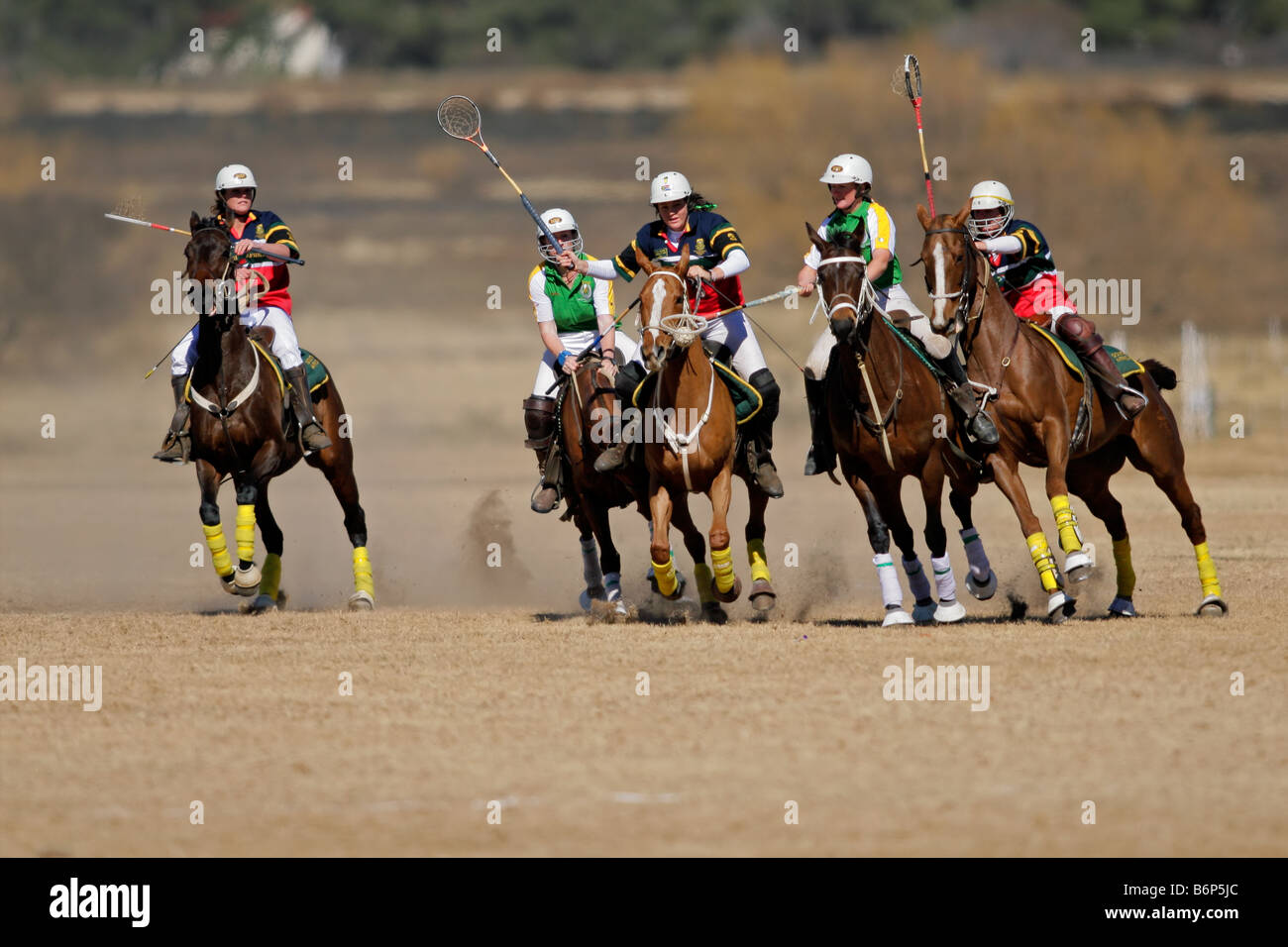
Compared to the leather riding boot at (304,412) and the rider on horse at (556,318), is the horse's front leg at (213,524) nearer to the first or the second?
the leather riding boot at (304,412)

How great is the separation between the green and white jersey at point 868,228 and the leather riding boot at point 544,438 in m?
2.40

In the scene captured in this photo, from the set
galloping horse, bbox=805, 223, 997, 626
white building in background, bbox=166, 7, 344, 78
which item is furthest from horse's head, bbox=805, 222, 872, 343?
white building in background, bbox=166, 7, 344, 78

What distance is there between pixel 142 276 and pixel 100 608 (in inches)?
804

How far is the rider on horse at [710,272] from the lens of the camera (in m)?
13.9

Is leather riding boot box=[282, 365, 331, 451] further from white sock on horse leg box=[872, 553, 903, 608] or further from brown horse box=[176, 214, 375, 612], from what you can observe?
white sock on horse leg box=[872, 553, 903, 608]

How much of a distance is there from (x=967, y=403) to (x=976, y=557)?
161 cm

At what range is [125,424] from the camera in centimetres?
3219

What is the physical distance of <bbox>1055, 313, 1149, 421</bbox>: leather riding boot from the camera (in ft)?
45.4

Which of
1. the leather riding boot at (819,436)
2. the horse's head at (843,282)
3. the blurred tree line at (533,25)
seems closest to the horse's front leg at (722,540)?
the leather riding boot at (819,436)

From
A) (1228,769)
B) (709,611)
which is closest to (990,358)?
(709,611)

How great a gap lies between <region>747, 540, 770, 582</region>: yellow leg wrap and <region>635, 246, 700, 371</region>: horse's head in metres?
2.01

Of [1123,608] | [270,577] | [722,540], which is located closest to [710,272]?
[722,540]

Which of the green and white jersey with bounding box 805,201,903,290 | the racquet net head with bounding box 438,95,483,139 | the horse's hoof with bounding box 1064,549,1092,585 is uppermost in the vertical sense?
the racquet net head with bounding box 438,95,483,139

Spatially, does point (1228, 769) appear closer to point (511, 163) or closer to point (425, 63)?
point (511, 163)
